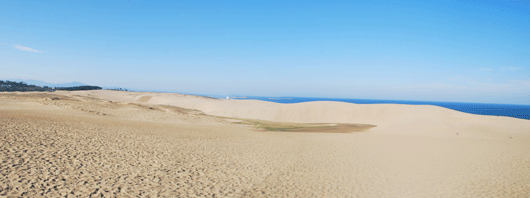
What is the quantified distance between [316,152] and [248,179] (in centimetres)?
610

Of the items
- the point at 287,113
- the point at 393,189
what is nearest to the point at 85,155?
the point at 393,189

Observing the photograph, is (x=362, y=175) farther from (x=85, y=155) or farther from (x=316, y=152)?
(x=85, y=155)

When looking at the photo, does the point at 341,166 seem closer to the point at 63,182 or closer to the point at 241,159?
the point at 241,159

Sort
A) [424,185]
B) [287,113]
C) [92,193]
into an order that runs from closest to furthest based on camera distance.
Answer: [92,193] → [424,185] → [287,113]

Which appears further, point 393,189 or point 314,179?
point 314,179

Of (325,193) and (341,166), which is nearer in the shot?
(325,193)

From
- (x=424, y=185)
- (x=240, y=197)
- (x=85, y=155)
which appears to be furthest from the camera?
(x=85, y=155)

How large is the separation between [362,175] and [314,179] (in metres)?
2.15

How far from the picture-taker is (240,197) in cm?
746

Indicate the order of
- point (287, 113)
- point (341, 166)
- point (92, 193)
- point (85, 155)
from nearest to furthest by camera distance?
point (92, 193) → point (85, 155) → point (341, 166) → point (287, 113)

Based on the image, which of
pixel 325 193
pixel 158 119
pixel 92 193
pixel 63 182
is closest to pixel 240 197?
Result: pixel 325 193

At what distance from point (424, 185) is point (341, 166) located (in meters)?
3.26

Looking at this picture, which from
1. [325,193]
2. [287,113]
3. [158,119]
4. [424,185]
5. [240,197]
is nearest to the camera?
[240,197]

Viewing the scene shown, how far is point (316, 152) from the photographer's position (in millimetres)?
14070
